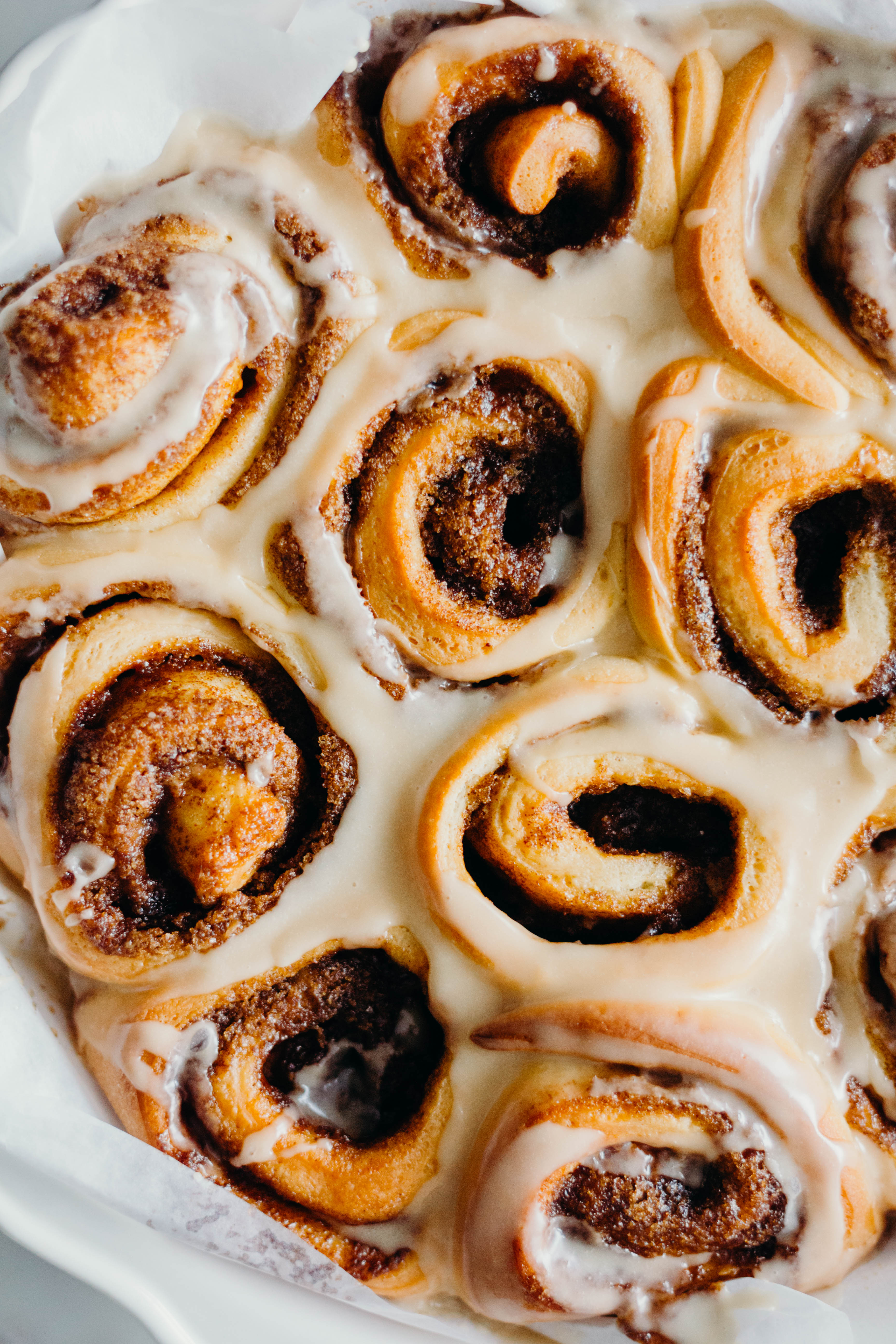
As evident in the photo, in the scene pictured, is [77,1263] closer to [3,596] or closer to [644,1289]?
[644,1289]

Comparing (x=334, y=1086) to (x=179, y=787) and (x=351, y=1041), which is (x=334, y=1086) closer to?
(x=351, y=1041)

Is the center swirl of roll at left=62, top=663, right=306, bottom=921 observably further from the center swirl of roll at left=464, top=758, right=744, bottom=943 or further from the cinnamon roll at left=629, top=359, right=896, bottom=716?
the cinnamon roll at left=629, top=359, right=896, bottom=716

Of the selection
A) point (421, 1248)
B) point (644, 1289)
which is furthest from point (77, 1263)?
point (644, 1289)

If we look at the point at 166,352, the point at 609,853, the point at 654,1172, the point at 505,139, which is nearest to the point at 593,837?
the point at 609,853

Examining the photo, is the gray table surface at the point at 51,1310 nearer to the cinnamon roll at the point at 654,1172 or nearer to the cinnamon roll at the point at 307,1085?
the cinnamon roll at the point at 307,1085

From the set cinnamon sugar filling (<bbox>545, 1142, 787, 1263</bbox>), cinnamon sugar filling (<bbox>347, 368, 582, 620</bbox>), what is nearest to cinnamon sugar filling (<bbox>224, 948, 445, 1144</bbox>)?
cinnamon sugar filling (<bbox>545, 1142, 787, 1263</bbox>)

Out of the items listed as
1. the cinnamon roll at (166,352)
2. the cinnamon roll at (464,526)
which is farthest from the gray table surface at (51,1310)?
the cinnamon roll at (464,526)
